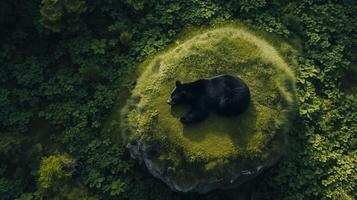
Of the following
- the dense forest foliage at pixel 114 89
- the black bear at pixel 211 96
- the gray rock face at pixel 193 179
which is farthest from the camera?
the dense forest foliage at pixel 114 89

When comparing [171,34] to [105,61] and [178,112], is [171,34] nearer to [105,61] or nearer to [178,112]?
Answer: [105,61]

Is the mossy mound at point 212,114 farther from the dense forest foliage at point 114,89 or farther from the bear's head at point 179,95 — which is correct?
the dense forest foliage at point 114,89

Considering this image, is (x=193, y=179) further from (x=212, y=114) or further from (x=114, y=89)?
(x=114, y=89)

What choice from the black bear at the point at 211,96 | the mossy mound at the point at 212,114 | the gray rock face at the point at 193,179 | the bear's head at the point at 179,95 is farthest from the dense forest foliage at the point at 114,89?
the black bear at the point at 211,96

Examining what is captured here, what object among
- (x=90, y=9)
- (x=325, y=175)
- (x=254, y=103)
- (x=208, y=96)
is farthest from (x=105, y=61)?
(x=325, y=175)

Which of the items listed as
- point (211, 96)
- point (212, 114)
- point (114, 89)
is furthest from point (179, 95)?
point (114, 89)
